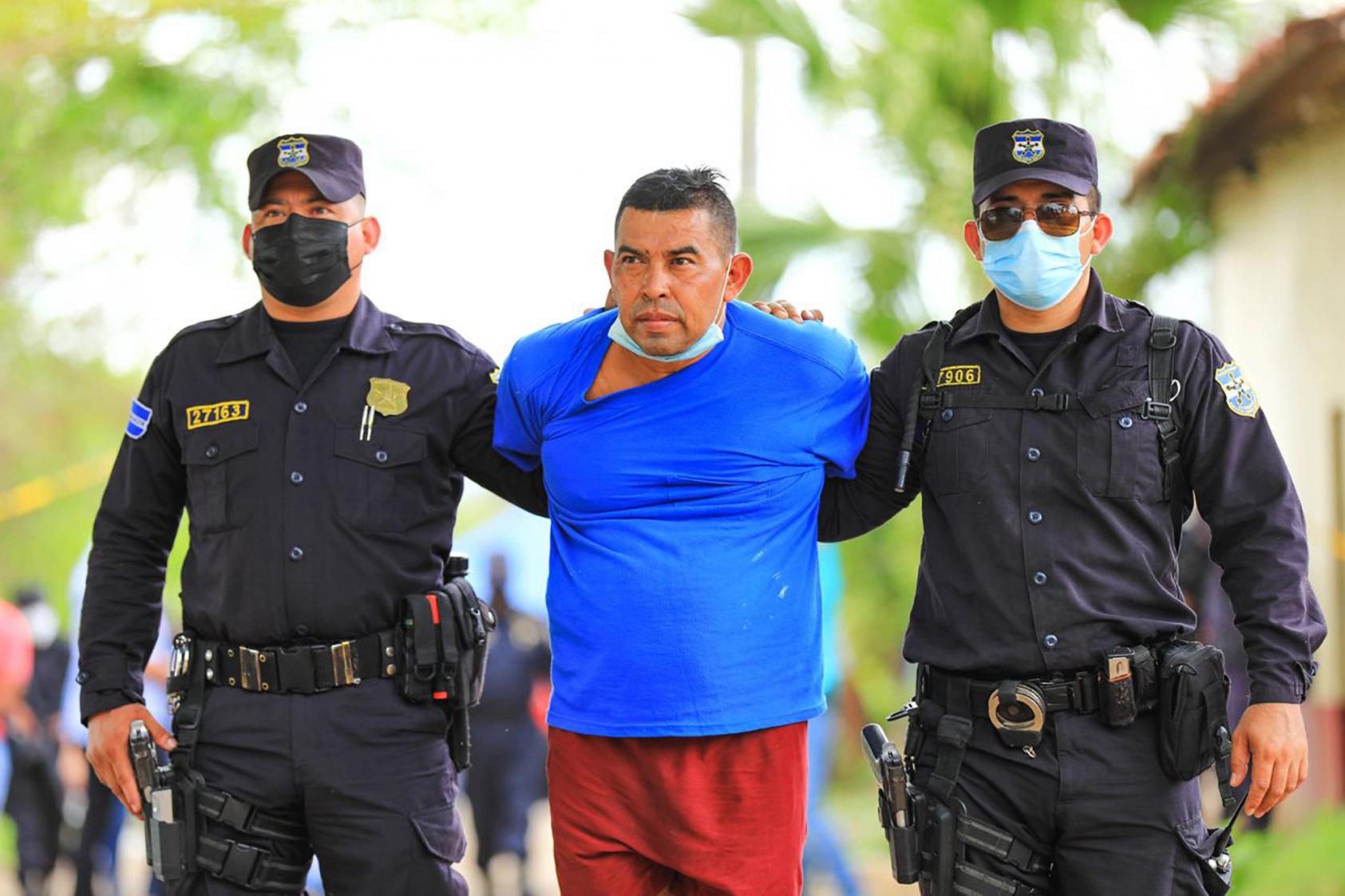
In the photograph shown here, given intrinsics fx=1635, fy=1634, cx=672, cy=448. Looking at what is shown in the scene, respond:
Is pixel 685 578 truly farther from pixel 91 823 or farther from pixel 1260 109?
pixel 1260 109

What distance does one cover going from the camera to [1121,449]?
360 centimetres

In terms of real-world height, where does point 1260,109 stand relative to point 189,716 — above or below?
above

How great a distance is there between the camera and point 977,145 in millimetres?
3822

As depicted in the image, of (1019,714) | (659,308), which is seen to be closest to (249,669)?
(659,308)

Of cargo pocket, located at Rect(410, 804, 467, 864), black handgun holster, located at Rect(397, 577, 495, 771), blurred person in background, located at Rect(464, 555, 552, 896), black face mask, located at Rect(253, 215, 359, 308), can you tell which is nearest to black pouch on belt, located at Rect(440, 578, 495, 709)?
black handgun holster, located at Rect(397, 577, 495, 771)

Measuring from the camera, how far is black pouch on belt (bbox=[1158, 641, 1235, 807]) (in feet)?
11.5

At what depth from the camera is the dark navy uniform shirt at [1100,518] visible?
3.57m

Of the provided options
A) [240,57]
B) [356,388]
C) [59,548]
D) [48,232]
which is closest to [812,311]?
[356,388]

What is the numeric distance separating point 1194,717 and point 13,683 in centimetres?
869

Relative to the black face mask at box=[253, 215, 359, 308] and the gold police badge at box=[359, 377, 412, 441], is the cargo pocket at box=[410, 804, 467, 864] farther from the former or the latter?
the black face mask at box=[253, 215, 359, 308]

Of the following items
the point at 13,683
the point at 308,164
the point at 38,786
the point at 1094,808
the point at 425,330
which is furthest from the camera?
the point at 13,683

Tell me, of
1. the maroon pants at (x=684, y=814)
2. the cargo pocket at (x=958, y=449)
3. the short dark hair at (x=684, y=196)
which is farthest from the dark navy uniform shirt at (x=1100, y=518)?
the short dark hair at (x=684, y=196)

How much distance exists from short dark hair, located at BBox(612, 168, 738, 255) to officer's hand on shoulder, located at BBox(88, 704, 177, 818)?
171cm

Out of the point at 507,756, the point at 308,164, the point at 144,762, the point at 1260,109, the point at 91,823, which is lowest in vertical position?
the point at 91,823
